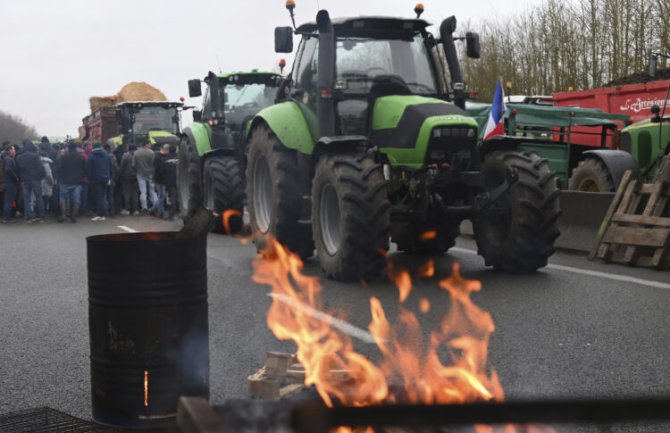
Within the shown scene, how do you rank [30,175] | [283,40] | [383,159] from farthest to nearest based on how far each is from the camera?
[30,175], [283,40], [383,159]

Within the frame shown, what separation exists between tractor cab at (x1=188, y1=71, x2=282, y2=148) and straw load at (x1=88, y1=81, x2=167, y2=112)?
2569 centimetres

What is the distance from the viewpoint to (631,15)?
104 ft

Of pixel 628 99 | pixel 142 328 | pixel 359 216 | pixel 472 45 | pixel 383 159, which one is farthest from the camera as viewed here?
pixel 628 99

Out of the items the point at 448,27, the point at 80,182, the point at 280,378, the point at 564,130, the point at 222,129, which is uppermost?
the point at 448,27

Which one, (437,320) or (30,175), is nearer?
(437,320)

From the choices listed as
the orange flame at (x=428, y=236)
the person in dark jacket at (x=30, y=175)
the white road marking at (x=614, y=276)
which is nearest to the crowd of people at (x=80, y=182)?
the person in dark jacket at (x=30, y=175)

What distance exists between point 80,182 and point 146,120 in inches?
391

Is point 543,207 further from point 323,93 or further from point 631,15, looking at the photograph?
point 631,15

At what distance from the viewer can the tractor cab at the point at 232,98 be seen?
51.8 feet

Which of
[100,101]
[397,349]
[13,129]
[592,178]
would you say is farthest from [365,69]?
[13,129]

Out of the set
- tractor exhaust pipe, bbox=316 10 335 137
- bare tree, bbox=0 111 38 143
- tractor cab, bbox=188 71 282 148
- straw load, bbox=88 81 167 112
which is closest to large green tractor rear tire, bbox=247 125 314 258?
tractor exhaust pipe, bbox=316 10 335 137

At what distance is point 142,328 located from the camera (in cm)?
418

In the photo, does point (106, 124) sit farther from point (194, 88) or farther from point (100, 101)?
point (194, 88)

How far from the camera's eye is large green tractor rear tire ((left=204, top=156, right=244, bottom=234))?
1430cm
